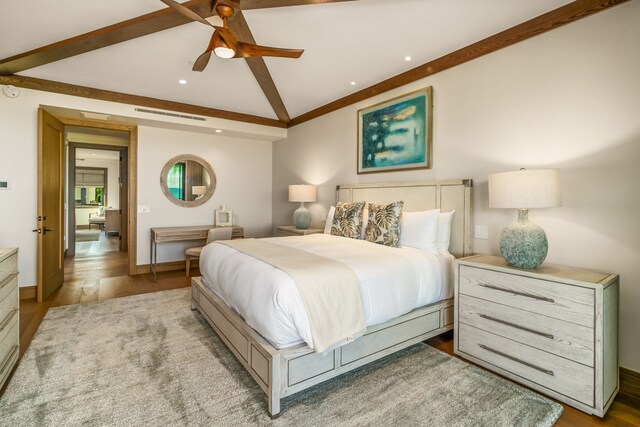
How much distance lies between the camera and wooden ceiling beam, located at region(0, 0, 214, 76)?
270 cm

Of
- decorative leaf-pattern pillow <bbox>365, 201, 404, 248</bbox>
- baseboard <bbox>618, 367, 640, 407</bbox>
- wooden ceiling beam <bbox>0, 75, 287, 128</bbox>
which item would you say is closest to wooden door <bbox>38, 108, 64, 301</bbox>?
wooden ceiling beam <bbox>0, 75, 287, 128</bbox>

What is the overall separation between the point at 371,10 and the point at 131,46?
2515mm

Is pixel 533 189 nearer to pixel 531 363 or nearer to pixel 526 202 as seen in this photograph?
pixel 526 202

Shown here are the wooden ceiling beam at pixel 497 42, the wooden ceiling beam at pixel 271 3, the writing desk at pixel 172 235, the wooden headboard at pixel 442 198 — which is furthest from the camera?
the writing desk at pixel 172 235

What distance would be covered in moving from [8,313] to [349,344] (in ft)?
7.74

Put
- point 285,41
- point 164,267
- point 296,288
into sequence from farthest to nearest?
point 164,267, point 285,41, point 296,288

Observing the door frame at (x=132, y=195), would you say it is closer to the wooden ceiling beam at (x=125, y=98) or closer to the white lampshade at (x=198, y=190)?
the wooden ceiling beam at (x=125, y=98)

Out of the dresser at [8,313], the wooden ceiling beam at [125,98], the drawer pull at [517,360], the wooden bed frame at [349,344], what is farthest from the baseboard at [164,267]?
the drawer pull at [517,360]

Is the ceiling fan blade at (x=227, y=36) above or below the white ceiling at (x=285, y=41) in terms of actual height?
below

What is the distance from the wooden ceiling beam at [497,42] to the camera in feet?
7.29

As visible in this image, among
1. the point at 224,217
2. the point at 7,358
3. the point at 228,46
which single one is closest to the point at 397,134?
the point at 228,46

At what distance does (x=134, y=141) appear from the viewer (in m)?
4.93

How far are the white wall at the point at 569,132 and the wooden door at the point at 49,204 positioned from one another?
178 inches

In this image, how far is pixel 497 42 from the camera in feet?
8.94
